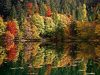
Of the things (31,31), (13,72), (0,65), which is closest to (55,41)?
(31,31)

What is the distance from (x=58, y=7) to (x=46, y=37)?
38.9m

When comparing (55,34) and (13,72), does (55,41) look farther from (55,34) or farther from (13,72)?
(13,72)

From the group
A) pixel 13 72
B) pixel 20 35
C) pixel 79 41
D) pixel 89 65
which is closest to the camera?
pixel 13 72

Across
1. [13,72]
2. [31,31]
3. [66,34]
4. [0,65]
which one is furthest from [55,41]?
[13,72]

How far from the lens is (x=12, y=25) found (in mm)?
131625

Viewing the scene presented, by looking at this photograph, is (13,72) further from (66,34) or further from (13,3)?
(13,3)

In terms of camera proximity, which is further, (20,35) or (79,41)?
(20,35)

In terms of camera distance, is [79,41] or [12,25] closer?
[79,41]

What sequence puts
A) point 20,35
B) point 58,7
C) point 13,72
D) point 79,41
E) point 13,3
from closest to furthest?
point 13,72, point 79,41, point 20,35, point 13,3, point 58,7

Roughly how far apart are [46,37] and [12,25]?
10.8 m

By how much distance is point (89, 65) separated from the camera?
5822cm

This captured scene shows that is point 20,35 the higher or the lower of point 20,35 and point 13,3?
the lower

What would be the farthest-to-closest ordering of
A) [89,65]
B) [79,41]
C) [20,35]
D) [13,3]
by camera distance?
[13,3] → [20,35] → [79,41] → [89,65]

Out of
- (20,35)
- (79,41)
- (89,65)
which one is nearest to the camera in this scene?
(89,65)
